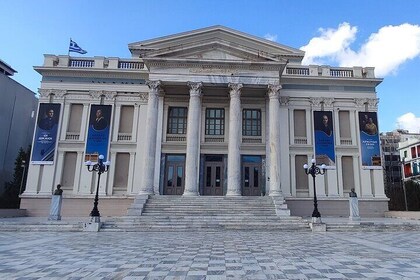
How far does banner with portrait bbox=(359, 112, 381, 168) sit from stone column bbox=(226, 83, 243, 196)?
30.7 feet

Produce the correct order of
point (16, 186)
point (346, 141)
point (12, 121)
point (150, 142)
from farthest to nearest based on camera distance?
point (12, 121)
point (16, 186)
point (346, 141)
point (150, 142)

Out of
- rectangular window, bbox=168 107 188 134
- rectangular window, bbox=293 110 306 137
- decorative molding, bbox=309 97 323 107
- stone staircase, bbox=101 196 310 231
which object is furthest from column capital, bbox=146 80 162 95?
decorative molding, bbox=309 97 323 107

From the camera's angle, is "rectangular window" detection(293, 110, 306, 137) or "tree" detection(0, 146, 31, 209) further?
"tree" detection(0, 146, 31, 209)

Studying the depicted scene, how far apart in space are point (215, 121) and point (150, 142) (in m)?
5.37

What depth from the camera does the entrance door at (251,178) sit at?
21891 millimetres

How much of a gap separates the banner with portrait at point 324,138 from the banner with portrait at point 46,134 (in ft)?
60.8

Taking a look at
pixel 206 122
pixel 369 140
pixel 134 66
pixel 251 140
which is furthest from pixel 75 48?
pixel 369 140

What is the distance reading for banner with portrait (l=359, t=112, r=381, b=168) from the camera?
21922 millimetres

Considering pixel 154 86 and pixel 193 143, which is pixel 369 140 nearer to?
pixel 193 143

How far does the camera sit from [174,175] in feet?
72.2

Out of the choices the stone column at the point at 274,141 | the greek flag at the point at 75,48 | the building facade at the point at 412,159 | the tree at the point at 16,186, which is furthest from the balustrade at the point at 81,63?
the building facade at the point at 412,159

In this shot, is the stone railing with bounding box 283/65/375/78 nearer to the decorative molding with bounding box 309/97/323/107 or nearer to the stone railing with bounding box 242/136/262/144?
the decorative molding with bounding box 309/97/323/107

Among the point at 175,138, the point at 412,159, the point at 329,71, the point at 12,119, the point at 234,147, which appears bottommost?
the point at 234,147

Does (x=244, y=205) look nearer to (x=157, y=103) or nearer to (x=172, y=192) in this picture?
(x=172, y=192)
